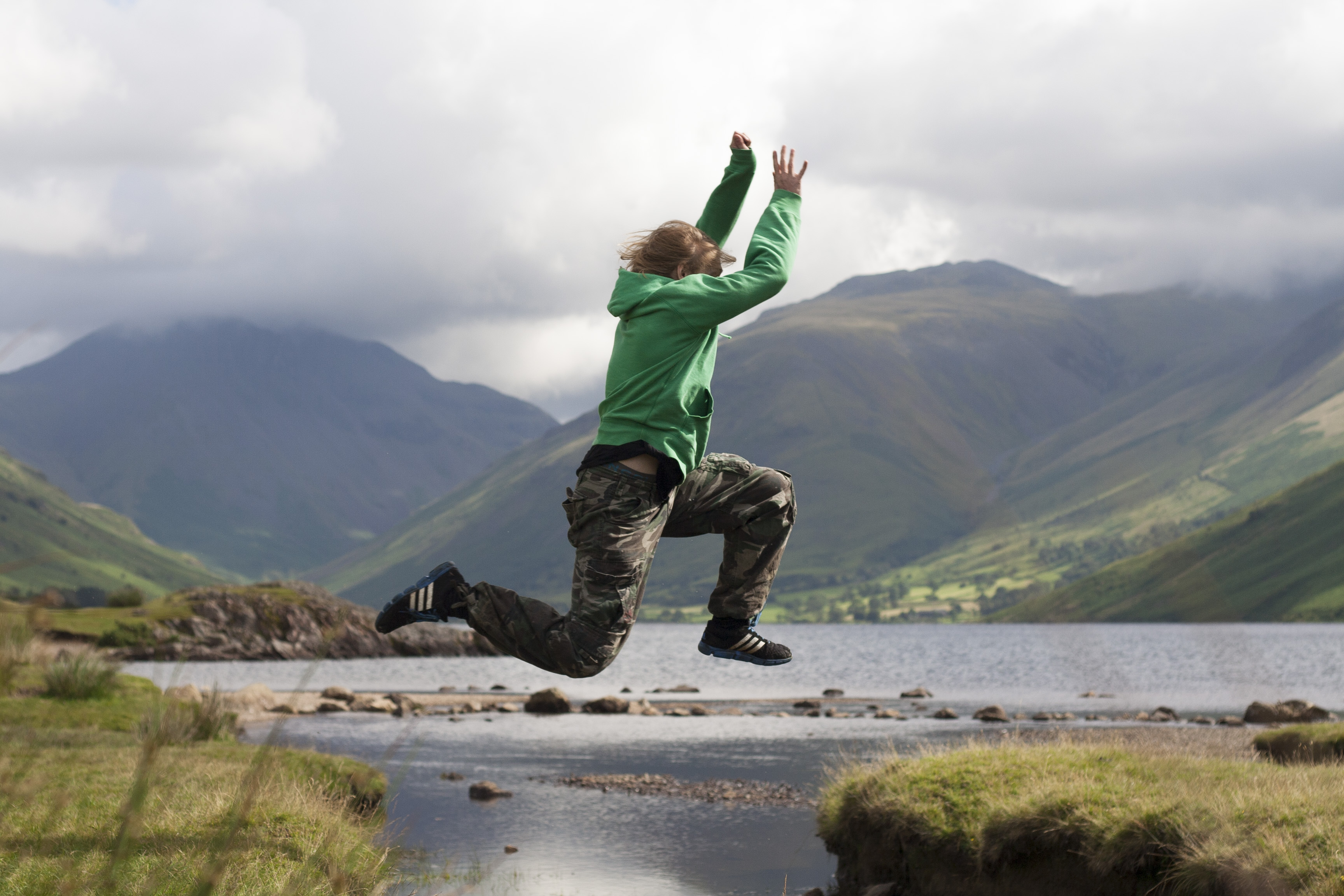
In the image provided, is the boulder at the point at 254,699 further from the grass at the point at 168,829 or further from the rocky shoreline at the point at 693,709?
the grass at the point at 168,829

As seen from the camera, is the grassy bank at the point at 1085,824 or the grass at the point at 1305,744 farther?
the grass at the point at 1305,744

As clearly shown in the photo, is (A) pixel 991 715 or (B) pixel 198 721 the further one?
(A) pixel 991 715

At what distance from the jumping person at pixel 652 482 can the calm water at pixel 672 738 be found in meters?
1.83

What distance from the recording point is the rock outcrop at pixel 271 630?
3999 inches

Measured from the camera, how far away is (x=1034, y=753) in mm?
17516

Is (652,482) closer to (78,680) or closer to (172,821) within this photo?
(172,821)

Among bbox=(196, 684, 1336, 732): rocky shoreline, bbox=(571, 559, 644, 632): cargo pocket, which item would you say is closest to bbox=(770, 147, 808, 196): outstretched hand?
bbox=(571, 559, 644, 632): cargo pocket

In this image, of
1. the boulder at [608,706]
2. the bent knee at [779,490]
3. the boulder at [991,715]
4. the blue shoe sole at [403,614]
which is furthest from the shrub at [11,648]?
the boulder at [991,715]

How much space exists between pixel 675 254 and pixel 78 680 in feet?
78.1

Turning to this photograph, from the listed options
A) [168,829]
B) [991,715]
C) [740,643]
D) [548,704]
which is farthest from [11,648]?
[991,715]

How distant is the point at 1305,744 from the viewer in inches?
877

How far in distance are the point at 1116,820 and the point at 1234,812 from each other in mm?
1634

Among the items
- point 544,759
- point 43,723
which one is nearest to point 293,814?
point 43,723

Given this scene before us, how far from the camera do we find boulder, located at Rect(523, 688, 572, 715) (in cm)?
5659
